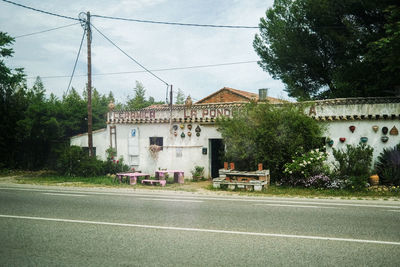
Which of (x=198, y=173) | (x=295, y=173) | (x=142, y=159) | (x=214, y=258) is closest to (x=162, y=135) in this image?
(x=142, y=159)

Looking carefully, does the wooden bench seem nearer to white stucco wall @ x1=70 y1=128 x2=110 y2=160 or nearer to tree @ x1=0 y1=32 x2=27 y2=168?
white stucco wall @ x1=70 y1=128 x2=110 y2=160


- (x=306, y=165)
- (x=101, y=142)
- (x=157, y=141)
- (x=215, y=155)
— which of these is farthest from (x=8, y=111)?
(x=306, y=165)

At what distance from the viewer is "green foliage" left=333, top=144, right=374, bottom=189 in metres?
12.6

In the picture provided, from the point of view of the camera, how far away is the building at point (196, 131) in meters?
14.8

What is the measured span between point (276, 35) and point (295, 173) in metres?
14.2

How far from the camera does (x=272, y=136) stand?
1423 centimetres

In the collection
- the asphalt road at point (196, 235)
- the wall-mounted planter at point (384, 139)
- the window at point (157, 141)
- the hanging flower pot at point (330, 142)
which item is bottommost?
the asphalt road at point (196, 235)

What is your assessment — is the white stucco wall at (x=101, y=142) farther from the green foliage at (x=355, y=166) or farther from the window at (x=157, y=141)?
the green foliage at (x=355, y=166)

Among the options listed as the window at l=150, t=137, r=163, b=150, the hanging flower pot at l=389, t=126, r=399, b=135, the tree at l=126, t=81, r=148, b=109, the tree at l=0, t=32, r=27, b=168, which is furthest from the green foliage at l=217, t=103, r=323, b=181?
the tree at l=126, t=81, r=148, b=109

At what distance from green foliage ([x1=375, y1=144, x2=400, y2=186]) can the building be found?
0.58 meters

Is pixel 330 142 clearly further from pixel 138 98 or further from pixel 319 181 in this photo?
pixel 138 98

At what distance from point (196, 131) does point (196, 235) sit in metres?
12.2

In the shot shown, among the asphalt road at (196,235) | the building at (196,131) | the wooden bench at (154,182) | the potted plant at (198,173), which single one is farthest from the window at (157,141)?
the asphalt road at (196,235)

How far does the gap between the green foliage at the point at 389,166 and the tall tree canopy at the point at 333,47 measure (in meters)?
5.49
